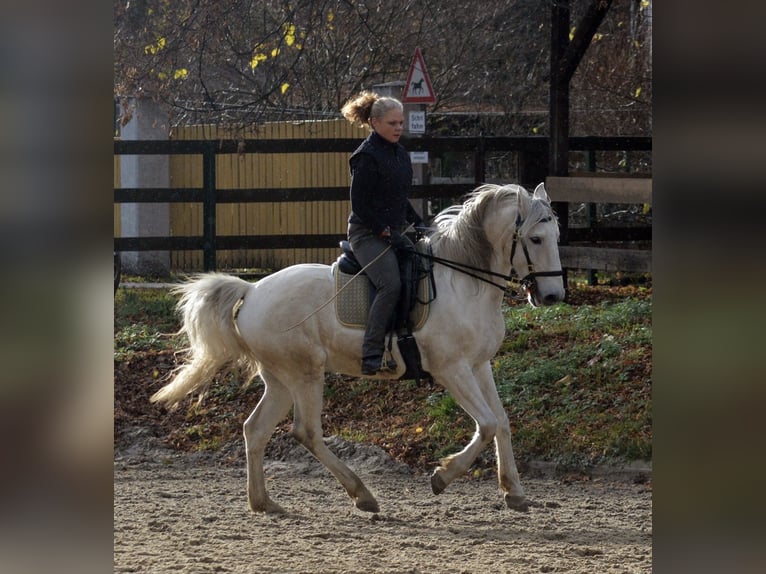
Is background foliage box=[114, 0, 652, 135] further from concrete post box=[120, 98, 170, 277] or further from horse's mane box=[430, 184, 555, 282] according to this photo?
horse's mane box=[430, 184, 555, 282]

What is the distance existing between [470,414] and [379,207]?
1349mm

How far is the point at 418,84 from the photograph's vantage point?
38.1 feet

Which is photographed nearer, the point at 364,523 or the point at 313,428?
the point at 364,523

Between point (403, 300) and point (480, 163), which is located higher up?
point (480, 163)

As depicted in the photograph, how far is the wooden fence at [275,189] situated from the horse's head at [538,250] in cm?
614

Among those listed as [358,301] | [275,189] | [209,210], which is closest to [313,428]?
[358,301]

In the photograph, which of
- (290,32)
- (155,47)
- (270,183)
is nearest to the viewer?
(155,47)

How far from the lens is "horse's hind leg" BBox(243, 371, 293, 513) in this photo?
6.83m

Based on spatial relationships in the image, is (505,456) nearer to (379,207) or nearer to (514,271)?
(514,271)

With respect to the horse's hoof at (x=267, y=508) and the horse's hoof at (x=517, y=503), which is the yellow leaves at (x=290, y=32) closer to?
the horse's hoof at (x=267, y=508)

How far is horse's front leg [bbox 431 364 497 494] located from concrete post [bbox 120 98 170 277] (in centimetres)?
1019

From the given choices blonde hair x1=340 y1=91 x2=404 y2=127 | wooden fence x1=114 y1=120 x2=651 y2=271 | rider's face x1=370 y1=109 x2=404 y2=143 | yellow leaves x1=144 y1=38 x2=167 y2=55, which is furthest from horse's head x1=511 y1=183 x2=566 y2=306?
wooden fence x1=114 y1=120 x2=651 y2=271
